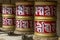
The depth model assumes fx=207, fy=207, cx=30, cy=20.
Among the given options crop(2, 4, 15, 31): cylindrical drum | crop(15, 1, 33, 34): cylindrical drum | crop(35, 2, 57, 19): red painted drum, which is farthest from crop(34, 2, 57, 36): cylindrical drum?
crop(2, 4, 15, 31): cylindrical drum

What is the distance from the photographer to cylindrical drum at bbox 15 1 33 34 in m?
1.15

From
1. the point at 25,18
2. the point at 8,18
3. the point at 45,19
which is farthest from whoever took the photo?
the point at 8,18

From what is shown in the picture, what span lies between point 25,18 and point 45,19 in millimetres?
196

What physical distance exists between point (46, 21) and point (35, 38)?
0.10 m

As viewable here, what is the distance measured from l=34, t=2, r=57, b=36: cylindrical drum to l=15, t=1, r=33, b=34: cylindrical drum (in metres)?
0.16

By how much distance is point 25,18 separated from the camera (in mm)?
1157

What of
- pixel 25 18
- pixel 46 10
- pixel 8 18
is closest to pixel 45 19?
pixel 46 10

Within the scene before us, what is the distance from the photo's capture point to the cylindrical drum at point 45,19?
99cm

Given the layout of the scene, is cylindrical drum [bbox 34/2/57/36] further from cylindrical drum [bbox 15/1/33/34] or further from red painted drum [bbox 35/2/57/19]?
cylindrical drum [bbox 15/1/33/34]

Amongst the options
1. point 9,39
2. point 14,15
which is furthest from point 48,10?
point 14,15

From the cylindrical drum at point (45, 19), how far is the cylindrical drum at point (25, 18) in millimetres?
158

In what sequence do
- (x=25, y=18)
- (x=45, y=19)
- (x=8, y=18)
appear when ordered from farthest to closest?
(x=8, y=18)
(x=25, y=18)
(x=45, y=19)

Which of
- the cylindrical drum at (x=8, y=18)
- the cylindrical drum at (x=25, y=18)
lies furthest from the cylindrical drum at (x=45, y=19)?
the cylindrical drum at (x=8, y=18)

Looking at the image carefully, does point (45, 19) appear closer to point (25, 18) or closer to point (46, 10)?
point (46, 10)
